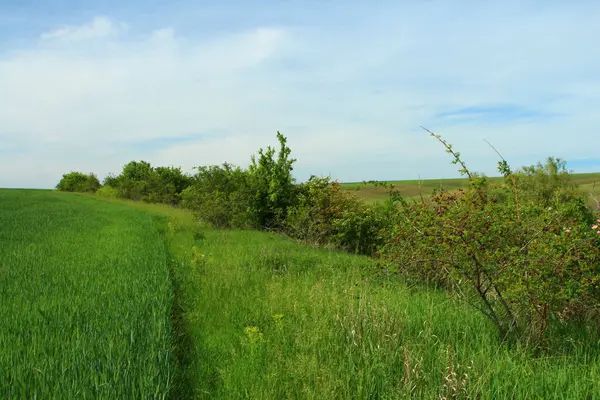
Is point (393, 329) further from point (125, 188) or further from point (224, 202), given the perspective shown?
point (125, 188)

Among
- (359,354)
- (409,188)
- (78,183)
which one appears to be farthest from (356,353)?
(78,183)

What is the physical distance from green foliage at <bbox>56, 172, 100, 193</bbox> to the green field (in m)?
70.7

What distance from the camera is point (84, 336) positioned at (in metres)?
4.78

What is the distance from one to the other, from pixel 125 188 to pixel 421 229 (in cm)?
5213

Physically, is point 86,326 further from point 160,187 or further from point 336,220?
point 160,187

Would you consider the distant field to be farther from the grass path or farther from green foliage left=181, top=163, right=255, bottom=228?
green foliage left=181, top=163, right=255, bottom=228

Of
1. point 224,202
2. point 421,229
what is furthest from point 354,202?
point 421,229

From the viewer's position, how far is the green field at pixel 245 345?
13.4 feet

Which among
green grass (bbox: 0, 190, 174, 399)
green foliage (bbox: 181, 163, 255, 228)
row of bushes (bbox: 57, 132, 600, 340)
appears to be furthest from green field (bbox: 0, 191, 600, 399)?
green foliage (bbox: 181, 163, 255, 228)

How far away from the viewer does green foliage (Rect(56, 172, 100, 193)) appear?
73750 millimetres

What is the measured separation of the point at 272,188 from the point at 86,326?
580 inches

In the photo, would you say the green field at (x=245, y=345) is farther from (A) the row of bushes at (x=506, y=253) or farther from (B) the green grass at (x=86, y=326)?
(A) the row of bushes at (x=506, y=253)

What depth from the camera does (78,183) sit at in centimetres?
8212

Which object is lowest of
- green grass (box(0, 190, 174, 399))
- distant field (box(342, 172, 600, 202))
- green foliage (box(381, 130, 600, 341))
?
green grass (box(0, 190, 174, 399))
